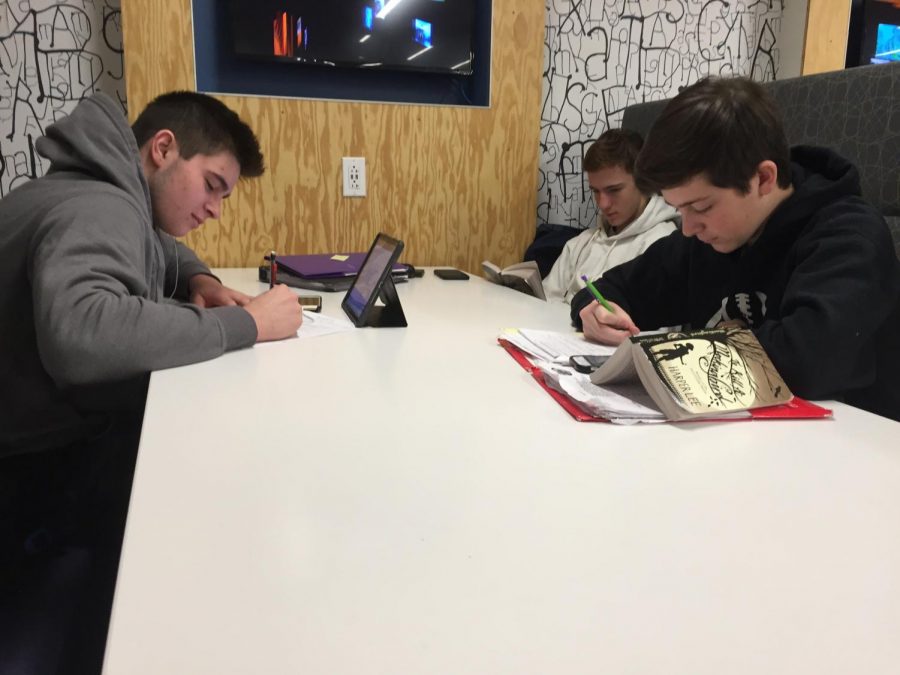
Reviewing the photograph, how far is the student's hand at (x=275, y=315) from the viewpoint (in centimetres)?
109

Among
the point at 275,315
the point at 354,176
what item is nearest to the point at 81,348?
the point at 275,315

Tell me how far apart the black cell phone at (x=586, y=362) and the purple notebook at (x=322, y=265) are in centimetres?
79

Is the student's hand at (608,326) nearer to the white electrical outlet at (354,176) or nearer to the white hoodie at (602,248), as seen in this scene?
the white hoodie at (602,248)

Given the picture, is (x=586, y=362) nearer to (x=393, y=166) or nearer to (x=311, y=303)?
(x=311, y=303)

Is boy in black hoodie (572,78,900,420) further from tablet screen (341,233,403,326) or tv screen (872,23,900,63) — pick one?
tv screen (872,23,900,63)

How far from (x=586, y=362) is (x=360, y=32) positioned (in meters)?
1.64

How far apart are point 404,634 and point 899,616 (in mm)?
314

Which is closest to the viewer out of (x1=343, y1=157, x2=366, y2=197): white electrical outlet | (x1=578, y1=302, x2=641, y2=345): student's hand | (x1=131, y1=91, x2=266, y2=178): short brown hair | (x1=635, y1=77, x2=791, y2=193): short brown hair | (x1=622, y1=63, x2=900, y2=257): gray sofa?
(x1=635, y1=77, x2=791, y2=193): short brown hair

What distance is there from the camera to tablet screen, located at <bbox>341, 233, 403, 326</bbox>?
4.15 feet

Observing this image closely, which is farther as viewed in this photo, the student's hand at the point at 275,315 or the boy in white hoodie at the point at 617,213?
the boy in white hoodie at the point at 617,213

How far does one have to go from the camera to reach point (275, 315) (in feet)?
3.64

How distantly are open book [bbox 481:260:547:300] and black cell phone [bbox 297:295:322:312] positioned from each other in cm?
54

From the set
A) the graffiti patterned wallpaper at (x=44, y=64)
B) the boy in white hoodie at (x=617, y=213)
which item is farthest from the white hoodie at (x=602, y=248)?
the graffiti patterned wallpaper at (x=44, y=64)

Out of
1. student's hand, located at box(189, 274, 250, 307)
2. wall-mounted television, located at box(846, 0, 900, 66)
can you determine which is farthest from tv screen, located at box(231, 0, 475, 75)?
wall-mounted television, located at box(846, 0, 900, 66)
